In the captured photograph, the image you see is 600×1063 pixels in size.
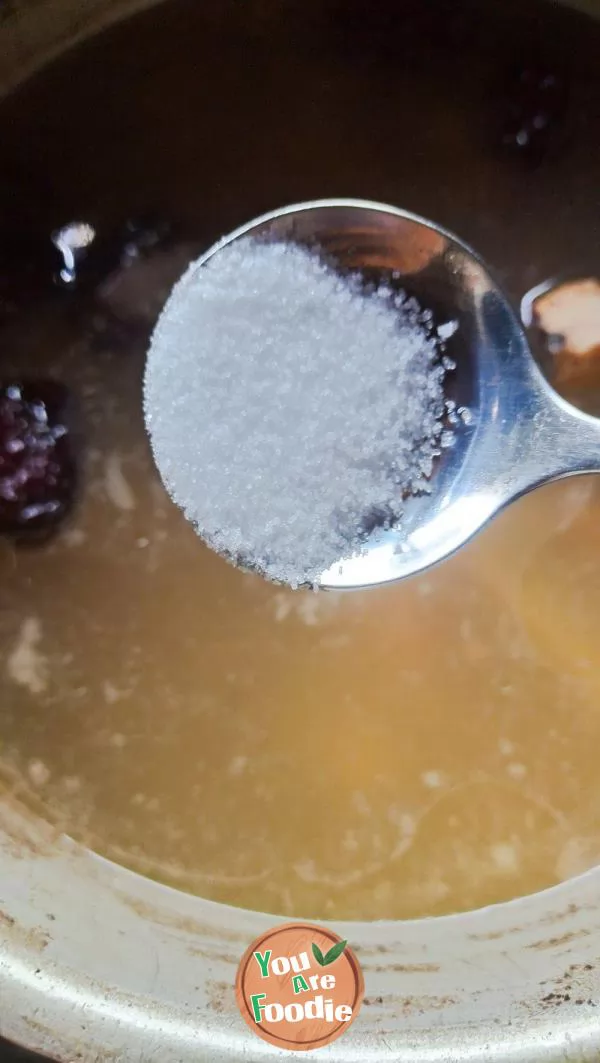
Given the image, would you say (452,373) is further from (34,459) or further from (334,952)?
(334,952)

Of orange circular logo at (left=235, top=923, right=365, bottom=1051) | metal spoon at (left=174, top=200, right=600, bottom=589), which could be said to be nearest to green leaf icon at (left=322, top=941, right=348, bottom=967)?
orange circular logo at (left=235, top=923, right=365, bottom=1051)

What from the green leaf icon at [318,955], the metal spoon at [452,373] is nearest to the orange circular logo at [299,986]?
the green leaf icon at [318,955]

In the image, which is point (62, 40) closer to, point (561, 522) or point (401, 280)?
point (401, 280)

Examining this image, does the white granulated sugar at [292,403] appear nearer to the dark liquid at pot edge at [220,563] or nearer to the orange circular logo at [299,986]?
the dark liquid at pot edge at [220,563]

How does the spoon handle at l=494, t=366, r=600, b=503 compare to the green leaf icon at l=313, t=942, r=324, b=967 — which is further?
the green leaf icon at l=313, t=942, r=324, b=967

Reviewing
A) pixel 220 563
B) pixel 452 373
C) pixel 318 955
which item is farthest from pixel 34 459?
pixel 318 955

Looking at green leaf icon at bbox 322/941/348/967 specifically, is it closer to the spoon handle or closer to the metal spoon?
the metal spoon

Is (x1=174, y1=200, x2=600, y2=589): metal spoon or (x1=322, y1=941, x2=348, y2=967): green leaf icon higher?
(x1=174, y1=200, x2=600, y2=589): metal spoon
